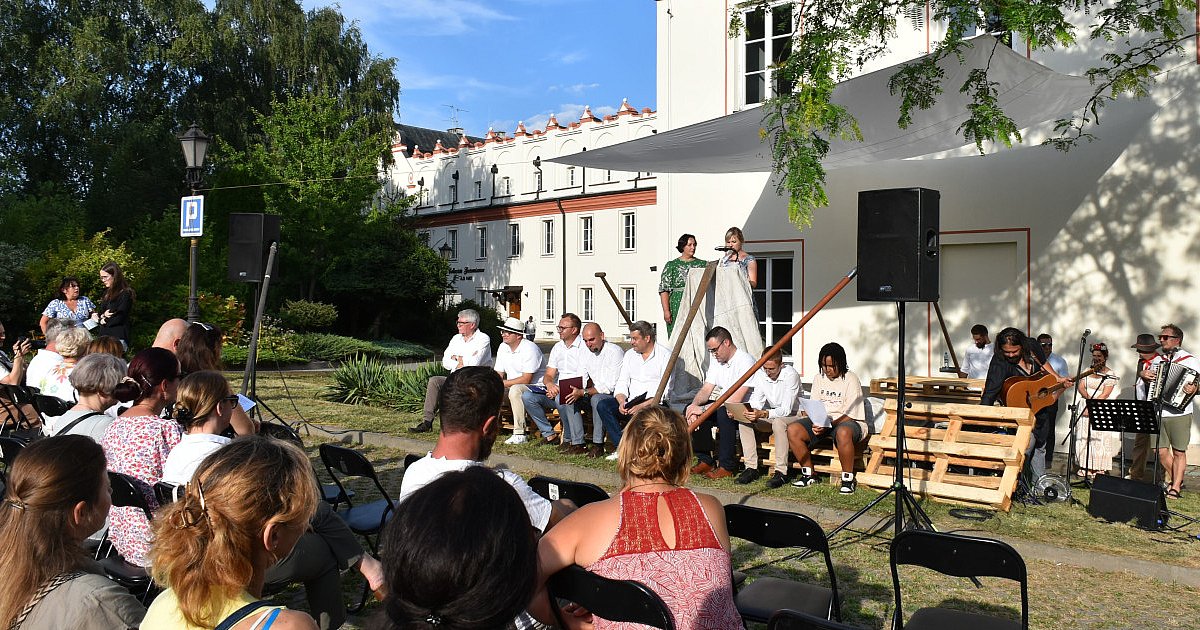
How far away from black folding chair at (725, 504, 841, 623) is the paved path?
2670 millimetres

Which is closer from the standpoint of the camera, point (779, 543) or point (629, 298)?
point (779, 543)

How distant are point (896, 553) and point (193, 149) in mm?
10611

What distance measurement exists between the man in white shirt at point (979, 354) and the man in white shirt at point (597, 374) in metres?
3.75

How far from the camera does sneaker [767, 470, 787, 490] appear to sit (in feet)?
24.8

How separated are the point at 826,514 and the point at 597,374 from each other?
3.46m

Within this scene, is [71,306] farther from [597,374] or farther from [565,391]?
[597,374]

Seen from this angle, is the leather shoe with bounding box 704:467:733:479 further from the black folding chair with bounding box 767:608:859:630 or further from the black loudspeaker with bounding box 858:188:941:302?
the black folding chair with bounding box 767:608:859:630

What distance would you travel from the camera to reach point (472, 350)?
1029 centimetres

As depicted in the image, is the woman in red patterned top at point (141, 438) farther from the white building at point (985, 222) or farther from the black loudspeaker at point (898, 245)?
the white building at point (985, 222)

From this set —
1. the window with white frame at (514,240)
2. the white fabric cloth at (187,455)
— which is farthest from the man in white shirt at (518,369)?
the window with white frame at (514,240)

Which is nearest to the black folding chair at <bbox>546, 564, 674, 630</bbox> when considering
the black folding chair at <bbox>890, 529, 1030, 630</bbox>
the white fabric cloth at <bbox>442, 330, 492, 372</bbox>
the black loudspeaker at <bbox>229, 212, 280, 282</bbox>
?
the black folding chair at <bbox>890, 529, 1030, 630</bbox>

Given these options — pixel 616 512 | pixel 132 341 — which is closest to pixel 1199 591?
pixel 616 512

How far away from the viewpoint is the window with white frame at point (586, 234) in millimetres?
38188

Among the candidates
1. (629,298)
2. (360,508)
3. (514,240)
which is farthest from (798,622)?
(514,240)
